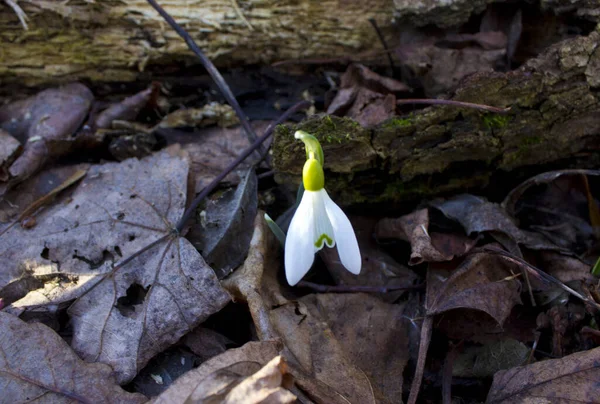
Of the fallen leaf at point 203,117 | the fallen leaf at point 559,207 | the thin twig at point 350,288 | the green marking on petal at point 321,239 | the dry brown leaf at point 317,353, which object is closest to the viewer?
the dry brown leaf at point 317,353

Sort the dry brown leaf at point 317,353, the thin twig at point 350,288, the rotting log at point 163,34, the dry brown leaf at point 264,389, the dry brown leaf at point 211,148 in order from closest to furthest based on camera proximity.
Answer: the dry brown leaf at point 264,389
the dry brown leaf at point 317,353
the thin twig at point 350,288
the dry brown leaf at point 211,148
the rotting log at point 163,34

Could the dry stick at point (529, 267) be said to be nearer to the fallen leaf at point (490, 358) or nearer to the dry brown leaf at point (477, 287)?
the dry brown leaf at point (477, 287)

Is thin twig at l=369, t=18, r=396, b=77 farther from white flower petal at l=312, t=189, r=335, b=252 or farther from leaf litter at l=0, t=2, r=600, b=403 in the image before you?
white flower petal at l=312, t=189, r=335, b=252

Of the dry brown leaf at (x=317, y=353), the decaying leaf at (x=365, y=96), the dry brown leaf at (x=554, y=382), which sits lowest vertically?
the dry brown leaf at (x=317, y=353)

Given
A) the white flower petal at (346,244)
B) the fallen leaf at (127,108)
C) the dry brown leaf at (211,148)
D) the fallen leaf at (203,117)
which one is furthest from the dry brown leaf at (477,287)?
the fallen leaf at (127,108)

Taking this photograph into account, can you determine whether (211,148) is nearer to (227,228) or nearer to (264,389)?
(227,228)

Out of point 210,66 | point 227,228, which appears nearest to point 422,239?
point 227,228
